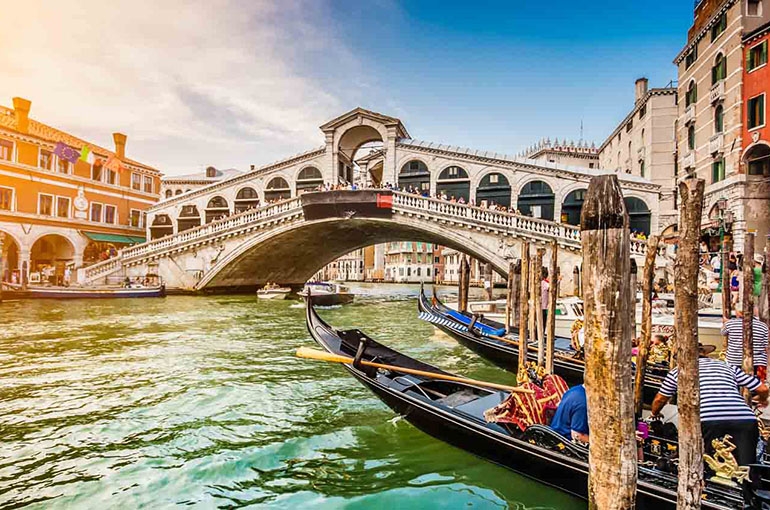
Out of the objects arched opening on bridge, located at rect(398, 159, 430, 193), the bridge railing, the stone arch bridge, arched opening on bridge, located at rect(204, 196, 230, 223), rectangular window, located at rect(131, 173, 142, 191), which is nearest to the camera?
the stone arch bridge

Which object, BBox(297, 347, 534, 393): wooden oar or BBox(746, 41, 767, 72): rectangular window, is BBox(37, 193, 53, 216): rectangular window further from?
BBox(746, 41, 767, 72): rectangular window

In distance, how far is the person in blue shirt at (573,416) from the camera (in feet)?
9.46

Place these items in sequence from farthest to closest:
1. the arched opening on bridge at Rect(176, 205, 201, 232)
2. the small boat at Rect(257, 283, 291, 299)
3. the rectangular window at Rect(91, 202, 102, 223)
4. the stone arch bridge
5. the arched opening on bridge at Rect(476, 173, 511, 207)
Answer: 1. the arched opening on bridge at Rect(176, 205, 201, 232)
2. the rectangular window at Rect(91, 202, 102, 223)
3. the arched opening on bridge at Rect(476, 173, 511, 207)
4. the small boat at Rect(257, 283, 291, 299)
5. the stone arch bridge

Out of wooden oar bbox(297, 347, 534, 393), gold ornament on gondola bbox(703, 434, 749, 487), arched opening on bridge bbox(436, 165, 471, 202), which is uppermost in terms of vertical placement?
arched opening on bridge bbox(436, 165, 471, 202)

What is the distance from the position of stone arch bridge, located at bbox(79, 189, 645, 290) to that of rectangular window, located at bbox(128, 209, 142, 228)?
543cm

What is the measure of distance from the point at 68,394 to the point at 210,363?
185 centimetres

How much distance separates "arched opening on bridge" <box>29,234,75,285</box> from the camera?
779 inches

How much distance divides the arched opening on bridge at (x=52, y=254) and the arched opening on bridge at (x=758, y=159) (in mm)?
23384

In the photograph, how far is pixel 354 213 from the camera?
15.1 metres

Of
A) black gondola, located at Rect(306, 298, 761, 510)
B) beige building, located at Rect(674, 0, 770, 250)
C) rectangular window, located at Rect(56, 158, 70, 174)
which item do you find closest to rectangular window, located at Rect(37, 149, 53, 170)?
rectangular window, located at Rect(56, 158, 70, 174)

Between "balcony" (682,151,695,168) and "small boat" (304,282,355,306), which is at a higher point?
"balcony" (682,151,695,168)

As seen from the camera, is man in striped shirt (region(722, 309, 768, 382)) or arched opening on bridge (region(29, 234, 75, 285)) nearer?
man in striped shirt (region(722, 309, 768, 382))

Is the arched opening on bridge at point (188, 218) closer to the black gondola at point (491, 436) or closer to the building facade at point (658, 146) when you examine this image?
the building facade at point (658, 146)

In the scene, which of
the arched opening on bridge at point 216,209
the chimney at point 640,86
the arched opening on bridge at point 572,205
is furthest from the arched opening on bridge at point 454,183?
the chimney at point 640,86
